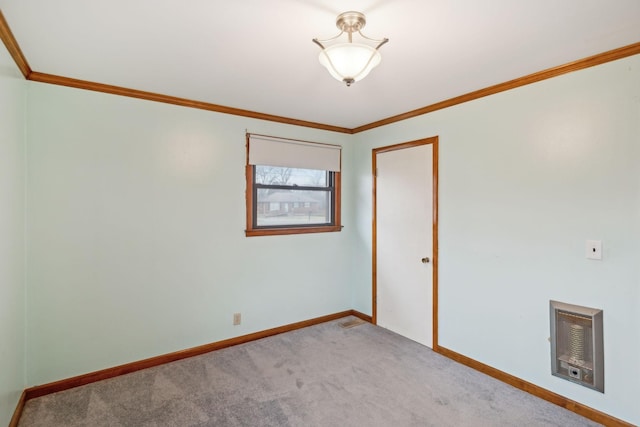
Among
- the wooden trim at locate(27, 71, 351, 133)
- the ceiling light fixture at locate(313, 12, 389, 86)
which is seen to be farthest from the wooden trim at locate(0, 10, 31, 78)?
the ceiling light fixture at locate(313, 12, 389, 86)

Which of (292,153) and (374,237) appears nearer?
(292,153)

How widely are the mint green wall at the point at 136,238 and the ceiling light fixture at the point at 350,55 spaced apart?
1.82 metres

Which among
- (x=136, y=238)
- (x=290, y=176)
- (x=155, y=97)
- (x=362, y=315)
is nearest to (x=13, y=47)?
(x=155, y=97)

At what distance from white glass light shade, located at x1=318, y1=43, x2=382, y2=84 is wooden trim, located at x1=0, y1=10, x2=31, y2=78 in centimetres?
167

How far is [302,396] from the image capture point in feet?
7.98

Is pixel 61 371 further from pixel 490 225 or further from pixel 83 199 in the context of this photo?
pixel 490 225

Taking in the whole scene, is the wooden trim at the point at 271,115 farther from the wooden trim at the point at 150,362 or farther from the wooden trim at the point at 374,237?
the wooden trim at the point at 150,362

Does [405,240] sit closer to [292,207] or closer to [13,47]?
[292,207]

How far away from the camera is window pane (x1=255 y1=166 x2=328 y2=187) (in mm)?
3557

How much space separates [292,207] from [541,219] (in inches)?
92.8

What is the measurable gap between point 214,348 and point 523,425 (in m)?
2.53

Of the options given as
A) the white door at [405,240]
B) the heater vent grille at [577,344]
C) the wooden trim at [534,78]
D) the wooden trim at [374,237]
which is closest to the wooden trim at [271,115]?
the wooden trim at [534,78]

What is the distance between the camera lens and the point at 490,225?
2740 millimetres

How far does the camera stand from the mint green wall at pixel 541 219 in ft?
6.75
